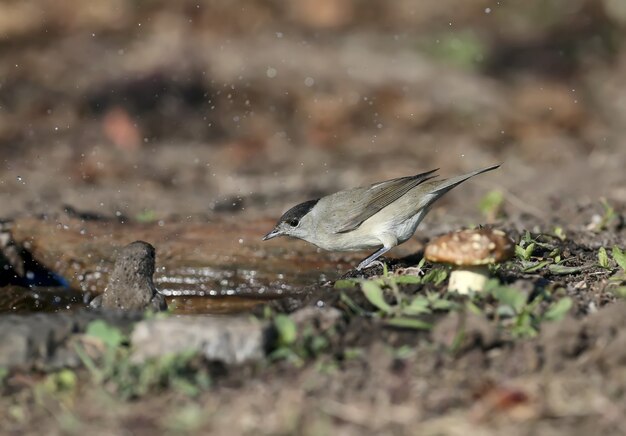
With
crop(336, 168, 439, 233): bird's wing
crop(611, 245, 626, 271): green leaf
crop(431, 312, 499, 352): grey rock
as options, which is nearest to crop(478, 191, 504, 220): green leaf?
crop(336, 168, 439, 233): bird's wing

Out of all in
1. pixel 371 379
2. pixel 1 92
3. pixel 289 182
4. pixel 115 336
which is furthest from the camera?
pixel 1 92

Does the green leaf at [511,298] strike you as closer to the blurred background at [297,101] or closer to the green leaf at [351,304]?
the green leaf at [351,304]

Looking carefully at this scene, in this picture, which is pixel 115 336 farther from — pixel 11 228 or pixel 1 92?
pixel 1 92

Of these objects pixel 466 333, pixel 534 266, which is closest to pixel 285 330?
pixel 466 333

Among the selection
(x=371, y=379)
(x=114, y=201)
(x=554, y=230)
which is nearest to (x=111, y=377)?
(x=371, y=379)

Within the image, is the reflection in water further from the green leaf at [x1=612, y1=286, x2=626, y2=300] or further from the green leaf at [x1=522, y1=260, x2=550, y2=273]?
the green leaf at [x1=612, y1=286, x2=626, y2=300]

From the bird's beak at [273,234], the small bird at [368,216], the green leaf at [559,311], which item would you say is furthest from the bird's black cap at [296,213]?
the green leaf at [559,311]
